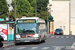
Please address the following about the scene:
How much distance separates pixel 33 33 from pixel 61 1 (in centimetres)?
5657

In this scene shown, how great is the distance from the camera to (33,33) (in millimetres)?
24922

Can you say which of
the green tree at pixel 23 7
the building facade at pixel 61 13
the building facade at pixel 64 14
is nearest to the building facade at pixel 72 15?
the building facade at pixel 64 14

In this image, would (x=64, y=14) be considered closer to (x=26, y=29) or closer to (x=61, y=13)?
(x=61, y=13)

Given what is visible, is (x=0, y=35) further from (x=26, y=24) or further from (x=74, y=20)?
(x=74, y=20)

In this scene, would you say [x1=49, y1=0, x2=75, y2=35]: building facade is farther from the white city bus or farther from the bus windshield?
the bus windshield

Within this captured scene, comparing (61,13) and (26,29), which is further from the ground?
(61,13)

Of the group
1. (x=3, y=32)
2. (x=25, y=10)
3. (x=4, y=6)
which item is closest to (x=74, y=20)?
(x=25, y=10)

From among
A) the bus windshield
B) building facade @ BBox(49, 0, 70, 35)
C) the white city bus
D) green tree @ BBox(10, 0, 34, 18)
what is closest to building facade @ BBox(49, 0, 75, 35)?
building facade @ BBox(49, 0, 70, 35)

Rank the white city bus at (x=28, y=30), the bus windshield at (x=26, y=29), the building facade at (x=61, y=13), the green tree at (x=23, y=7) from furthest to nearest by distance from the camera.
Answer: the building facade at (x=61, y=13), the green tree at (x=23, y=7), the bus windshield at (x=26, y=29), the white city bus at (x=28, y=30)

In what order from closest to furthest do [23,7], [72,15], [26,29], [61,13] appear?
1. [26,29]
2. [23,7]
3. [72,15]
4. [61,13]

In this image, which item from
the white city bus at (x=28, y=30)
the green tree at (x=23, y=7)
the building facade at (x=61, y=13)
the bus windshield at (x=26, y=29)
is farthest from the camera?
the building facade at (x=61, y=13)

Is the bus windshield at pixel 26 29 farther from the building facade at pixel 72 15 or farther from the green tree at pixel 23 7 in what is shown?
the building facade at pixel 72 15

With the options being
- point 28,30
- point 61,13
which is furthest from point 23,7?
point 28,30

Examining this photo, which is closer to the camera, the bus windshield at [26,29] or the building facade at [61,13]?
the bus windshield at [26,29]
